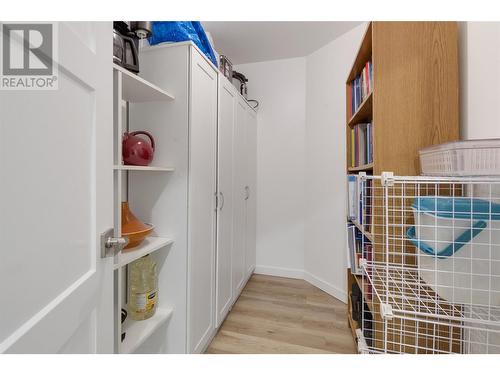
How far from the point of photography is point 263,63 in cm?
291

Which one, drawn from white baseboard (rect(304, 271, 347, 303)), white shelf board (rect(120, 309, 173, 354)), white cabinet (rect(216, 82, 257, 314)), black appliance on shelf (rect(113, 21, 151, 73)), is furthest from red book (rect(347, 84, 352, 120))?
white shelf board (rect(120, 309, 173, 354))

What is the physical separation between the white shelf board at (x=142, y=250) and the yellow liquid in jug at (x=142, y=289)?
13 cm

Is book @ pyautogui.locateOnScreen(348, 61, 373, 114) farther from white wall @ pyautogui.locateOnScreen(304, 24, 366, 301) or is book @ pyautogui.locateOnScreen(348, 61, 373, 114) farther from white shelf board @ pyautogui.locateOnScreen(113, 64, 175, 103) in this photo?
white shelf board @ pyautogui.locateOnScreen(113, 64, 175, 103)

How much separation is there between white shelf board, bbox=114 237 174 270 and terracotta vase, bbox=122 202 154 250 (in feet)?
0.13

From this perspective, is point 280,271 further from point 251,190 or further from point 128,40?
point 128,40

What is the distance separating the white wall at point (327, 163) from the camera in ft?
7.77

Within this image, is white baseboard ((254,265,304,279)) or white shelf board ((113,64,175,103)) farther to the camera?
white baseboard ((254,265,304,279))

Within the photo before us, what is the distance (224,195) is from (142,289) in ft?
2.75

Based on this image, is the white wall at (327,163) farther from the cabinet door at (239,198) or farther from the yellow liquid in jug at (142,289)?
the yellow liquid in jug at (142,289)

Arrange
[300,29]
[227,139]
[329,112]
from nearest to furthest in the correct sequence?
[227,139], [300,29], [329,112]

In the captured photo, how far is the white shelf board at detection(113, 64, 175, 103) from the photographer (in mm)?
1059
